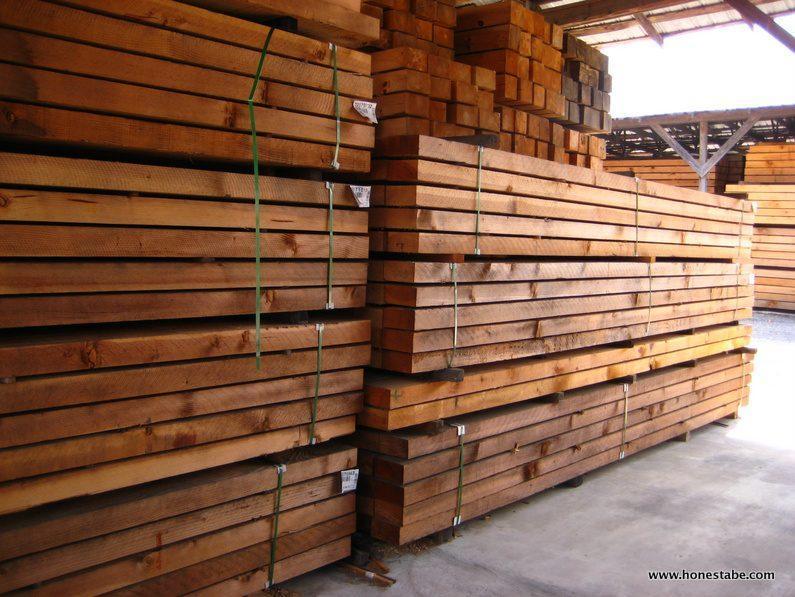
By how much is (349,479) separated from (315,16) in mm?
2686

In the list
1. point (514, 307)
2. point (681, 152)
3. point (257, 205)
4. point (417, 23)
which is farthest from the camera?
point (681, 152)

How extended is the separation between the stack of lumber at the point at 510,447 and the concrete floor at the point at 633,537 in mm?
179

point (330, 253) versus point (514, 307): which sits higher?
point (330, 253)

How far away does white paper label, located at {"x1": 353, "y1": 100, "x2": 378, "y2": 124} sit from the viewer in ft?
15.3

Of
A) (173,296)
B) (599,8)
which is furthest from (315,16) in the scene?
(599,8)

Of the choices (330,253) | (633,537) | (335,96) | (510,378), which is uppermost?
(335,96)

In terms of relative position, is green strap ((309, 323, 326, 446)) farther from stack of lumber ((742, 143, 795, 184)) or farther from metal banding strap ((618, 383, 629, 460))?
stack of lumber ((742, 143, 795, 184))

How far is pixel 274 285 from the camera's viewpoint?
14.2 ft

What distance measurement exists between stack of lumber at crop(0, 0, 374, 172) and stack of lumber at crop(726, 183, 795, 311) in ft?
55.2

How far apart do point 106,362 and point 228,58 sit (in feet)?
5.30

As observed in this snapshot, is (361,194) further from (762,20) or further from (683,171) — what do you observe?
(683,171)

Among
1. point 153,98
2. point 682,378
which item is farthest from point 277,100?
point 682,378

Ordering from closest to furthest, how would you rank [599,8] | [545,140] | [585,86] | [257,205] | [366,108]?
[257,205], [366,108], [545,140], [585,86], [599,8]

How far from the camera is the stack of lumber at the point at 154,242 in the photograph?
3.40m
